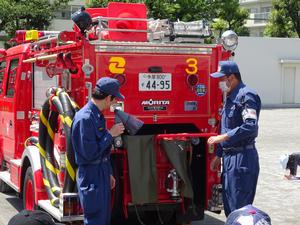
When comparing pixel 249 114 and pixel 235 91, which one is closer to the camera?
pixel 249 114

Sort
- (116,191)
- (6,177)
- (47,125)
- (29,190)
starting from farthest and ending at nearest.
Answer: (6,177) < (29,190) < (47,125) < (116,191)

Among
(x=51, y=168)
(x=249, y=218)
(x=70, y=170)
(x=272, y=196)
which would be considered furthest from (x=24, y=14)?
(x=249, y=218)

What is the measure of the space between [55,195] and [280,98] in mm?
31542

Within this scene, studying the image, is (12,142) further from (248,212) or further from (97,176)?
(248,212)

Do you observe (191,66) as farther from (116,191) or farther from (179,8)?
(179,8)

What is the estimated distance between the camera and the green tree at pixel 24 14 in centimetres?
2766

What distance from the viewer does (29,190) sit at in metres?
7.03

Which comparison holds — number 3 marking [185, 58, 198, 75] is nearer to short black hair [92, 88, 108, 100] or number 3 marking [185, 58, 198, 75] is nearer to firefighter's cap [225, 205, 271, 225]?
short black hair [92, 88, 108, 100]

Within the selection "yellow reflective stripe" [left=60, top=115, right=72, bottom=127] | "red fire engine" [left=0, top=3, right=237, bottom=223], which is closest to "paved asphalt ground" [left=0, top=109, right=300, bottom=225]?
"red fire engine" [left=0, top=3, right=237, bottom=223]

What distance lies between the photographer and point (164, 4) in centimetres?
3022

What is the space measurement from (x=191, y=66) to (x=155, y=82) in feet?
1.60

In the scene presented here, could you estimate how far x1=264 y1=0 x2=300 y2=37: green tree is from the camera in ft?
139

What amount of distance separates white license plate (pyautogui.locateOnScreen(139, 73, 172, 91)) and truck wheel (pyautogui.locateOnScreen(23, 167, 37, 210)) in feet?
6.07

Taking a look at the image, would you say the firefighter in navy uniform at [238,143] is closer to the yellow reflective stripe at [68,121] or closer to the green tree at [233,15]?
the yellow reflective stripe at [68,121]
